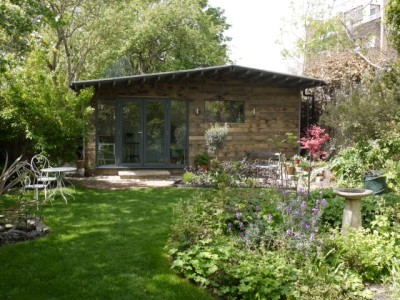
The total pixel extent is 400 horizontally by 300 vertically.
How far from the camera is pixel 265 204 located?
5.41 metres

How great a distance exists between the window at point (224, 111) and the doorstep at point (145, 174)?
2.25 metres

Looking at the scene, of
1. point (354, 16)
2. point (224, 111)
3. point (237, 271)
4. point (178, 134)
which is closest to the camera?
point (237, 271)

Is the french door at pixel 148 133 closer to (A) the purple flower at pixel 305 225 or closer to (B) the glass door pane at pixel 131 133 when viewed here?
(B) the glass door pane at pixel 131 133

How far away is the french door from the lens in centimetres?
1238

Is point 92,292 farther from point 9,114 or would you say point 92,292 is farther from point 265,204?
point 9,114

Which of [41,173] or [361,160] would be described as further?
[361,160]

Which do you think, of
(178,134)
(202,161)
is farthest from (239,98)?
(202,161)

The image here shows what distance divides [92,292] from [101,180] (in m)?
7.54

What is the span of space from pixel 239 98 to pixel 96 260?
9.31 m

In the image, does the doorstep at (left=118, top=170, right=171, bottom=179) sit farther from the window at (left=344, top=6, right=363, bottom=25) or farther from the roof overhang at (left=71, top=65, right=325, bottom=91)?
the window at (left=344, top=6, right=363, bottom=25)

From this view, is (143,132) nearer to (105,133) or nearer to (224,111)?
(105,133)

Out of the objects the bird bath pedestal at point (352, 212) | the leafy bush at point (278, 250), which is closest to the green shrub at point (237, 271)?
the leafy bush at point (278, 250)

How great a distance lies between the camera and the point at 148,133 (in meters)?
12.6

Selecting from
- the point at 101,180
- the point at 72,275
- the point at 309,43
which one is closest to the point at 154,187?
the point at 101,180
